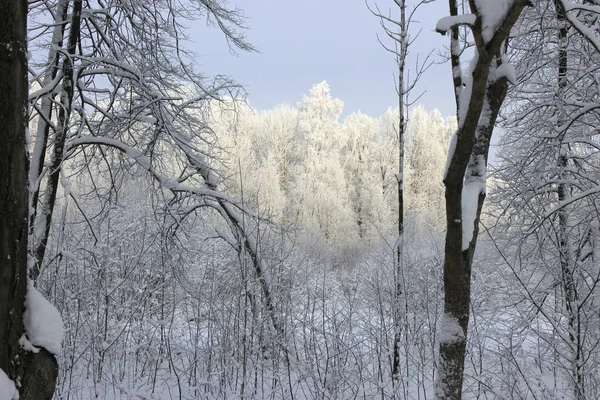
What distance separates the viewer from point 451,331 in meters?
2.89

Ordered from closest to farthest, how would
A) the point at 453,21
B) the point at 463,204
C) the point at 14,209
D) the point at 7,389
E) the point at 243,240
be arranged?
the point at 7,389 < the point at 14,209 < the point at 453,21 < the point at 463,204 < the point at 243,240

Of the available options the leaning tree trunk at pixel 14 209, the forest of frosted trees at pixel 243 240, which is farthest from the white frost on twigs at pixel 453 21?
the leaning tree trunk at pixel 14 209

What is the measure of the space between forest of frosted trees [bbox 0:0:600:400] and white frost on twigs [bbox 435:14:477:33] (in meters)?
0.03

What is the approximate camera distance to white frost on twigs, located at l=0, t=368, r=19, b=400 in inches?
65.9

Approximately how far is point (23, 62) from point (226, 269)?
20.4ft

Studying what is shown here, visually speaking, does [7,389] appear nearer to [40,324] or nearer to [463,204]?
[40,324]

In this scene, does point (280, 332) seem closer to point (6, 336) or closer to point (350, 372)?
point (350, 372)

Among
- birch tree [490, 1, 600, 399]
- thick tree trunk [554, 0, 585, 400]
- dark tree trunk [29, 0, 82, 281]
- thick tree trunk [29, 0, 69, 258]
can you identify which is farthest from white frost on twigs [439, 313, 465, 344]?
dark tree trunk [29, 0, 82, 281]

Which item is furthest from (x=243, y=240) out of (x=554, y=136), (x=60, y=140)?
(x=554, y=136)

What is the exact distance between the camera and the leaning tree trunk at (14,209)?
5.84 ft

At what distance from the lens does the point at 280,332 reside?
583 cm

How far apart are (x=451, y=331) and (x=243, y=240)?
1669 millimetres

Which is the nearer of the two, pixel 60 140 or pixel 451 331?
pixel 451 331

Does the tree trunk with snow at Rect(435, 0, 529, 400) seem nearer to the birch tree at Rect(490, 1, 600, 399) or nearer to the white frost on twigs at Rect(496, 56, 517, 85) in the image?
the white frost on twigs at Rect(496, 56, 517, 85)
